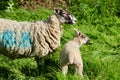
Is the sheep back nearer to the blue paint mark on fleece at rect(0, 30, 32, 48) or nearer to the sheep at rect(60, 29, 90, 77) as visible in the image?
the blue paint mark on fleece at rect(0, 30, 32, 48)

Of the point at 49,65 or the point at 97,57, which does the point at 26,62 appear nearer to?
the point at 49,65

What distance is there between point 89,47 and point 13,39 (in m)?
1.98

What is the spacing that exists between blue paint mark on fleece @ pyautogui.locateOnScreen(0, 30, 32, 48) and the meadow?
42 cm

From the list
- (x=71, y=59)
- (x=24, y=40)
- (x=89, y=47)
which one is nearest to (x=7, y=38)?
(x=24, y=40)

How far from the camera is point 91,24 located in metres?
10.0

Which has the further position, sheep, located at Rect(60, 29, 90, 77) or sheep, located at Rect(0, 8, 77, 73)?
sheep, located at Rect(0, 8, 77, 73)

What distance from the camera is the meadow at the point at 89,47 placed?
23.9ft

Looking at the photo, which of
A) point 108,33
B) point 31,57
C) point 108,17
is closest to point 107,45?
point 108,33

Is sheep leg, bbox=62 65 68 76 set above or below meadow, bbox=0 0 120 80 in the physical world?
above

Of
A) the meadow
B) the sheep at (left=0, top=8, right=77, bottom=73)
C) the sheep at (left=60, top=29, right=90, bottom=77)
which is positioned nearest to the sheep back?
the sheep at (left=0, top=8, right=77, bottom=73)

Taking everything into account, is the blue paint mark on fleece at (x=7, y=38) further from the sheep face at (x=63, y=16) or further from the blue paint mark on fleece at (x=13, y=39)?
the sheep face at (x=63, y=16)

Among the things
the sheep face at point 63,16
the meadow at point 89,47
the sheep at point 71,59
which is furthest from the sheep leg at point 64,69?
the sheep face at point 63,16

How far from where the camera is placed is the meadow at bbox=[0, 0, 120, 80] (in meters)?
7.29

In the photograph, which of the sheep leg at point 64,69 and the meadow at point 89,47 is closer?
the sheep leg at point 64,69
